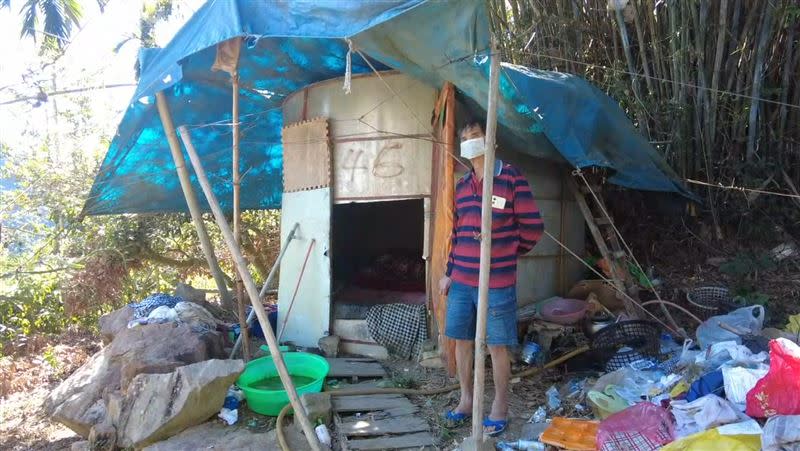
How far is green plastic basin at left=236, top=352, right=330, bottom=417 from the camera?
374 cm

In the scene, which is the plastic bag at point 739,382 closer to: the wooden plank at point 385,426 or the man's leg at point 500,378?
the man's leg at point 500,378

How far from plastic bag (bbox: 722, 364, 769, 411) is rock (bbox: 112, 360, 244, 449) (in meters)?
3.00

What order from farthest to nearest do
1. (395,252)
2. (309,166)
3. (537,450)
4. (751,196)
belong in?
(395,252)
(751,196)
(309,166)
(537,450)

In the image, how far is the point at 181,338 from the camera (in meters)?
4.41

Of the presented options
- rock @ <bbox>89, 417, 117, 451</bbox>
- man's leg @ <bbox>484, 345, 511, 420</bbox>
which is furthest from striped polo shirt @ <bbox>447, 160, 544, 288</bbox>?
rock @ <bbox>89, 417, 117, 451</bbox>

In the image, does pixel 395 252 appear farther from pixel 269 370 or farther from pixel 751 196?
pixel 751 196

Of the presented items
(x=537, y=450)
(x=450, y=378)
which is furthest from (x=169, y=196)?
(x=537, y=450)

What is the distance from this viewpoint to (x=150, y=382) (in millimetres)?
3682

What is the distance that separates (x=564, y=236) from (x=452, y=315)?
267cm

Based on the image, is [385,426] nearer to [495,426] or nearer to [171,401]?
[495,426]

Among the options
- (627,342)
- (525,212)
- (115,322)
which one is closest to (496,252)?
(525,212)

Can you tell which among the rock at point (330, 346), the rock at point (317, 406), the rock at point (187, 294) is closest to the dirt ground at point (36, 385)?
the rock at point (187, 294)

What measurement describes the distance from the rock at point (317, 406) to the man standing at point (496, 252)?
100 centimetres

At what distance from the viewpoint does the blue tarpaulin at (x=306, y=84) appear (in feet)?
11.1
